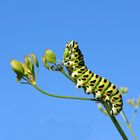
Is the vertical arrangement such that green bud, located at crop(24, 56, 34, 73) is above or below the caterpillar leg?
above

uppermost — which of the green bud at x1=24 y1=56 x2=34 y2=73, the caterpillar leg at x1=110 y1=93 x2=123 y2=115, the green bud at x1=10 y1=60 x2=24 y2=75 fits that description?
the green bud at x1=24 y1=56 x2=34 y2=73

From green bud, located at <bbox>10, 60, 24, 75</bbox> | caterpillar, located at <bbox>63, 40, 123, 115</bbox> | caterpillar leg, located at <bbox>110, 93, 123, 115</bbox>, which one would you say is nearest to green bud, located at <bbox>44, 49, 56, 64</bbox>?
caterpillar, located at <bbox>63, 40, 123, 115</bbox>

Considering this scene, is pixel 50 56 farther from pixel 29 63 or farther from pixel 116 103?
pixel 116 103

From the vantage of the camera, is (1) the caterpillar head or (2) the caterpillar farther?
(1) the caterpillar head

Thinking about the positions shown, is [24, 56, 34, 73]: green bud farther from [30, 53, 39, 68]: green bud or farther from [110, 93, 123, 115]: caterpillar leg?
[110, 93, 123, 115]: caterpillar leg

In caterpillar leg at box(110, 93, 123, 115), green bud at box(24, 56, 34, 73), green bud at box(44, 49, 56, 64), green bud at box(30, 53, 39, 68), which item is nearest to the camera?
caterpillar leg at box(110, 93, 123, 115)

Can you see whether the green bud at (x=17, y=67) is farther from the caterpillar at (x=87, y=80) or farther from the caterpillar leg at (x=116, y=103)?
the caterpillar leg at (x=116, y=103)
